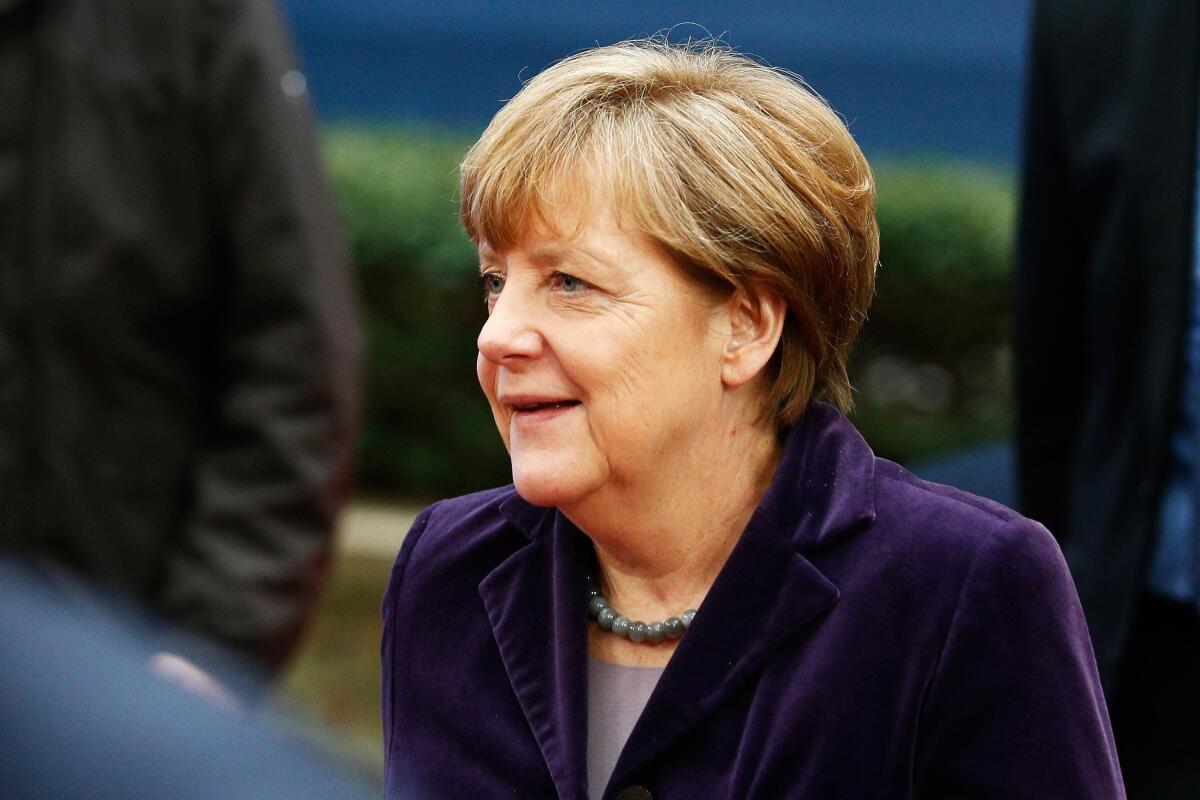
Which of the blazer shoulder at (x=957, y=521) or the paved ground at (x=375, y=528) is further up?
the blazer shoulder at (x=957, y=521)

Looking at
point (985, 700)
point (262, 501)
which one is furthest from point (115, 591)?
point (985, 700)

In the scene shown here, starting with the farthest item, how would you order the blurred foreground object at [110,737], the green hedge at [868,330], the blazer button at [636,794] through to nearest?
1. the green hedge at [868,330]
2. the blazer button at [636,794]
3. the blurred foreground object at [110,737]

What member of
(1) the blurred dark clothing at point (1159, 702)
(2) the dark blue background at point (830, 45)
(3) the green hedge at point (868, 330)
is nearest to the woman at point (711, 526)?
(1) the blurred dark clothing at point (1159, 702)

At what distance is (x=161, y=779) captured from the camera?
1185 mm

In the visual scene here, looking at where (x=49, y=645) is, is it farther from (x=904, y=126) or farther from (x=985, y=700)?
(x=904, y=126)

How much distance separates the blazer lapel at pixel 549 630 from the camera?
2525 mm

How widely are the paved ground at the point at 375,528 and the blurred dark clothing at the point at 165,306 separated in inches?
134

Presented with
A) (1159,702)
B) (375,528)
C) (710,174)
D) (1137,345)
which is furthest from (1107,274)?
(375,528)

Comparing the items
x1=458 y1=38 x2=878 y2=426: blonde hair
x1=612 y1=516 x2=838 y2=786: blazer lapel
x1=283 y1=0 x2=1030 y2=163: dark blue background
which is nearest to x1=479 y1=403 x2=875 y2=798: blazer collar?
x1=612 y1=516 x2=838 y2=786: blazer lapel

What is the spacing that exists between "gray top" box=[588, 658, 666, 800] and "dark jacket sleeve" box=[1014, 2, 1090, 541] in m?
1.47

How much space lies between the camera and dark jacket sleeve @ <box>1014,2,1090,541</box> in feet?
12.0

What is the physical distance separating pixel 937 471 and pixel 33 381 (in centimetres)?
240

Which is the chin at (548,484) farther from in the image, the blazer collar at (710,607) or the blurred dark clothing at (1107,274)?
the blurred dark clothing at (1107,274)

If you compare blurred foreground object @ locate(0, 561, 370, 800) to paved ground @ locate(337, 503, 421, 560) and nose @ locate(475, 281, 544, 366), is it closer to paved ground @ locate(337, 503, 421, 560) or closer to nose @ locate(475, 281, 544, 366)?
nose @ locate(475, 281, 544, 366)
